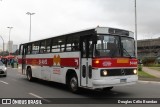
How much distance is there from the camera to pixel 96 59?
1280 centimetres

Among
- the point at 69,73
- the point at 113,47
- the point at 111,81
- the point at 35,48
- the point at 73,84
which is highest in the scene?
the point at 35,48

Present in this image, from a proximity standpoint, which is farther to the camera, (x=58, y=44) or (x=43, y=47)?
(x=43, y=47)

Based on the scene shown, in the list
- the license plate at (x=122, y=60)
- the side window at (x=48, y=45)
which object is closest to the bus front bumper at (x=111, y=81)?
the license plate at (x=122, y=60)

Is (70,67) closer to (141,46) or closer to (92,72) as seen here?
(92,72)

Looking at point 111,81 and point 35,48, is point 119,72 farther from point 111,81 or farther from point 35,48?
point 35,48

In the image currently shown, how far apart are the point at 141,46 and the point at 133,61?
7166 centimetres

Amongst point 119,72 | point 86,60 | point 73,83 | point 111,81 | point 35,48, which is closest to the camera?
point 111,81

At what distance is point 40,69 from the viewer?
19.6m

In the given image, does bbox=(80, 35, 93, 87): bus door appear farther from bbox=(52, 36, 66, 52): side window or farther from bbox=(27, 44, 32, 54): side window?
bbox=(27, 44, 32, 54): side window

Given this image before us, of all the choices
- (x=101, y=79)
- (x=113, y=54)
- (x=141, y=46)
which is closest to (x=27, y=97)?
(x=101, y=79)

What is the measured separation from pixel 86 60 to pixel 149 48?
69169 mm

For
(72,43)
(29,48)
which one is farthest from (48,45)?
(29,48)

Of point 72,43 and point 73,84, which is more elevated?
point 72,43

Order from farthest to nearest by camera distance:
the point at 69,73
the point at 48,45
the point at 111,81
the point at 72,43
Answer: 1. the point at 48,45
2. the point at 69,73
3. the point at 72,43
4. the point at 111,81
